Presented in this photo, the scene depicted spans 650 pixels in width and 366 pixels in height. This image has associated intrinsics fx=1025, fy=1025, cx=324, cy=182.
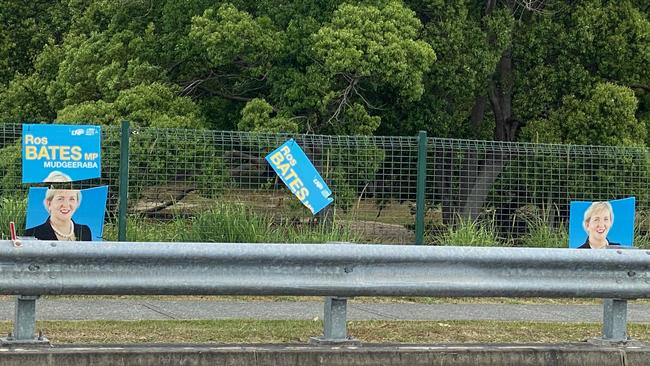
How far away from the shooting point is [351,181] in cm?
1384

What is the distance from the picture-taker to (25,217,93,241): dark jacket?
36.3ft

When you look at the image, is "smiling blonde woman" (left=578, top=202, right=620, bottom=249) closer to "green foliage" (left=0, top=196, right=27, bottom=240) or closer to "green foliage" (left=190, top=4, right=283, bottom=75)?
"green foliage" (left=0, top=196, right=27, bottom=240)

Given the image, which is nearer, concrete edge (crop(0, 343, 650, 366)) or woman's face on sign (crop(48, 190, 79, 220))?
concrete edge (crop(0, 343, 650, 366))

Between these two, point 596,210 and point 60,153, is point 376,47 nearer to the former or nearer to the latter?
point 596,210

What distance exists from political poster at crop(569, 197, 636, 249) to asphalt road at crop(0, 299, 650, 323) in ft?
3.97

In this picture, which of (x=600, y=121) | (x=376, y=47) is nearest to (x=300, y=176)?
(x=376, y=47)

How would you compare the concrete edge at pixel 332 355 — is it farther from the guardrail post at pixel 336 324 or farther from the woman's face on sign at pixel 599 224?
the woman's face on sign at pixel 599 224

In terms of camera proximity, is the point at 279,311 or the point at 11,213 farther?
the point at 11,213

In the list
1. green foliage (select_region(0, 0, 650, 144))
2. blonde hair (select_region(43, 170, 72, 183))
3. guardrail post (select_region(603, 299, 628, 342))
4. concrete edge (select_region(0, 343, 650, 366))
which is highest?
green foliage (select_region(0, 0, 650, 144))

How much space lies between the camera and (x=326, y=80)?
18766 mm

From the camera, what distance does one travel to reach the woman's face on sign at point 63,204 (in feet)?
36.5

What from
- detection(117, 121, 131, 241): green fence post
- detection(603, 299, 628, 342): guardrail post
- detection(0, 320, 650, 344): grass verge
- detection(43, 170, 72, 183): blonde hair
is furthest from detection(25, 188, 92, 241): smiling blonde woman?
detection(603, 299, 628, 342): guardrail post

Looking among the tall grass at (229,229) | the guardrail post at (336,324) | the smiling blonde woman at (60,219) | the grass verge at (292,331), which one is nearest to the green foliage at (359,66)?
the tall grass at (229,229)

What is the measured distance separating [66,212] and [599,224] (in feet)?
20.0
